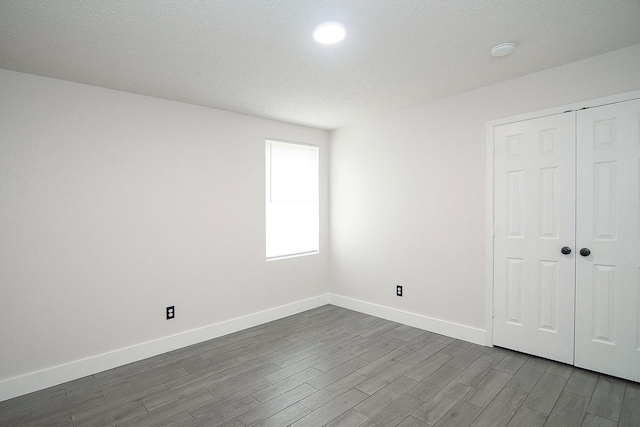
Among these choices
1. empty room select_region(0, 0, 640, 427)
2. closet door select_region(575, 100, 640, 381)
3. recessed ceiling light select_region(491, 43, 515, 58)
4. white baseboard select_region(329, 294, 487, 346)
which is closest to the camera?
empty room select_region(0, 0, 640, 427)

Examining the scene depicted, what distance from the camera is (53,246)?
109 inches

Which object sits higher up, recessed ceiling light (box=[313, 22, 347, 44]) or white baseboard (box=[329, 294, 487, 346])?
recessed ceiling light (box=[313, 22, 347, 44])

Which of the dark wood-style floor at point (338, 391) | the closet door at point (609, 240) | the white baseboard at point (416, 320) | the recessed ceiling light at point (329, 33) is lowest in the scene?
the dark wood-style floor at point (338, 391)

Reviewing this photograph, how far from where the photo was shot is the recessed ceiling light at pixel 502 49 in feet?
7.75

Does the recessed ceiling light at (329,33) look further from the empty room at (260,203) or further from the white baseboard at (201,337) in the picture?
the white baseboard at (201,337)

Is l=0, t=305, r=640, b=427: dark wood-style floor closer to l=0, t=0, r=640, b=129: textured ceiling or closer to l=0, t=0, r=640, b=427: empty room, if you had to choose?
l=0, t=0, r=640, b=427: empty room

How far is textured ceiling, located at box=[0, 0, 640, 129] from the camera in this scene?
74.6 inches

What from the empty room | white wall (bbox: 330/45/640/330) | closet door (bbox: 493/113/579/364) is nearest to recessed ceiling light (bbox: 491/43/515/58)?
the empty room

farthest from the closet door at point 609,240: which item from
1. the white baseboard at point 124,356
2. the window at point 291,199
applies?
the white baseboard at point 124,356

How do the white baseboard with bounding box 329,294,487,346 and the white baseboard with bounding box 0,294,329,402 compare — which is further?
the white baseboard with bounding box 329,294,487,346

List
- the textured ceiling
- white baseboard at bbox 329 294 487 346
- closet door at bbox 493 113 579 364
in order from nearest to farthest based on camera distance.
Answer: the textured ceiling
closet door at bbox 493 113 579 364
white baseboard at bbox 329 294 487 346

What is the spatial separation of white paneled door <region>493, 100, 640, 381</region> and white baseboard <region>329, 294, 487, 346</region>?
0.74 feet

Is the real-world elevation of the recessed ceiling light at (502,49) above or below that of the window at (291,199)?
above

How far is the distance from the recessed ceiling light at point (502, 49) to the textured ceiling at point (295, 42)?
0.05m
